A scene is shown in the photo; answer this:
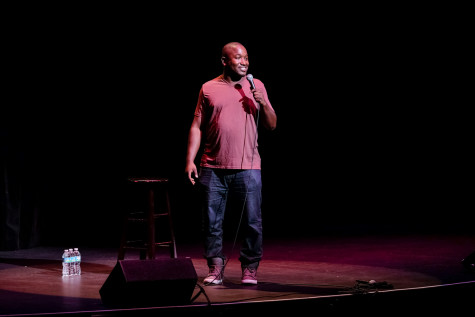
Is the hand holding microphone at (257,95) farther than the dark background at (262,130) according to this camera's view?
No

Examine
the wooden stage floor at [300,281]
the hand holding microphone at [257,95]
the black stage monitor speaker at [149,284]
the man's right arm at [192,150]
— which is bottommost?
the wooden stage floor at [300,281]

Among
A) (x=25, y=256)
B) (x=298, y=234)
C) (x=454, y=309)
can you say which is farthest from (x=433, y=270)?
(x=25, y=256)

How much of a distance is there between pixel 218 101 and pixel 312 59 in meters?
3.77

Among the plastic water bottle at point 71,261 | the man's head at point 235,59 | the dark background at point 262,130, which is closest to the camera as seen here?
the man's head at point 235,59

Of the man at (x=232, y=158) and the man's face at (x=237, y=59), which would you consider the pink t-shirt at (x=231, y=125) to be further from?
the man's face at (x=237, y=59)

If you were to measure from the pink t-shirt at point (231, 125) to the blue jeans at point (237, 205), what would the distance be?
0.07 metres

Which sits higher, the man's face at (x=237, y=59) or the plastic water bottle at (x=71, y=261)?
the man's face at (x=237, y=59)

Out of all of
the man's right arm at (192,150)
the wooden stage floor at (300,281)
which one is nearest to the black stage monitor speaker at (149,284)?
the wooden stage floor at (300,281)

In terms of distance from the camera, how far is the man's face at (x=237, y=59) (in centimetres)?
424

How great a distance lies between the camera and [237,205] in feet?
14.2

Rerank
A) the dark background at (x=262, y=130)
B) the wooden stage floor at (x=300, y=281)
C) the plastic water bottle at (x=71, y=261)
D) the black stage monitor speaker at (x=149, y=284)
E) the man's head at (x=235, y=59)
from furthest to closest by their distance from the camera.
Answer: the dark background at (x=262, y=130) < the plastic water bottle at (x=71, y=261) < the man's head at (x=235, y=59) < the wooden stage floor at (x=300, y=281) < the black stage monitor speaker at (x=149, y=284)

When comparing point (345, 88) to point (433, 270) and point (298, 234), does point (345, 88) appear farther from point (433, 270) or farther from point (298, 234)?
point (433, 270)

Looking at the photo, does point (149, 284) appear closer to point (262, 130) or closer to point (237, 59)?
point (237, 59)

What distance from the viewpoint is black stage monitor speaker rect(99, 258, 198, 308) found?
3.41 meters
